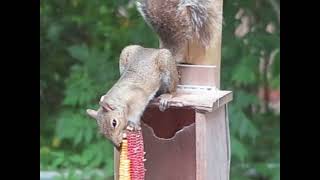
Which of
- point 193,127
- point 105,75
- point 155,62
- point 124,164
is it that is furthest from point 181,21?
point 105,75

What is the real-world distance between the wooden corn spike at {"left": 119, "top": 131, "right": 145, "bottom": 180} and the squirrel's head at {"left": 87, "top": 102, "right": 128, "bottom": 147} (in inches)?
0.7

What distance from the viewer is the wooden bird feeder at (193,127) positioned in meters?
1.84

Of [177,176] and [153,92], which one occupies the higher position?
[153,92]

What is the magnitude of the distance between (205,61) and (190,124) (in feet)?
0.58

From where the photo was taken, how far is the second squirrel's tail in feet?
6.22

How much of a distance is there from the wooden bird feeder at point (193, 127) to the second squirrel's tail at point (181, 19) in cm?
3

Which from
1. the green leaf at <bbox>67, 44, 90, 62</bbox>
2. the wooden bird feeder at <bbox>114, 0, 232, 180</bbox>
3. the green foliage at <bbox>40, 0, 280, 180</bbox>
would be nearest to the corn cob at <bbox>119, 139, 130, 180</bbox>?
the wooden bird feeder at <bbox>114, 0, 232, 180</bbox>

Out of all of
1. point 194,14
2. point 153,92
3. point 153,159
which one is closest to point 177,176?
point 153,159

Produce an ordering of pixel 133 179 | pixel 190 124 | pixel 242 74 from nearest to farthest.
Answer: pixel 133 179
pixel 190 124
pixel 242 74

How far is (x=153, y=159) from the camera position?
2.09 meters

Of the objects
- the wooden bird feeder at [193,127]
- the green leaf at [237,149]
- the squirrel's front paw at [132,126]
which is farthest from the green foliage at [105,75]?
the squirrel's front paw at [132,126]

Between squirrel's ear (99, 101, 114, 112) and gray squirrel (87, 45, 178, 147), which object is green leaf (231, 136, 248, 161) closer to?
gray squirrel (87, 45, 178, 147)

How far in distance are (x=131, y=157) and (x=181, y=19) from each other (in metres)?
0.37

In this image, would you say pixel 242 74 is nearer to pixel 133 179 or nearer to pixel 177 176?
pixel 177 176
